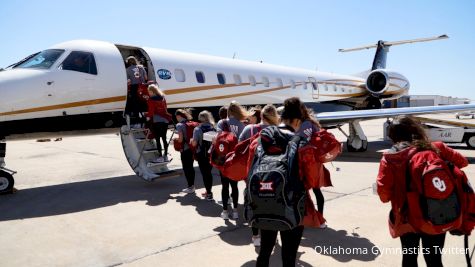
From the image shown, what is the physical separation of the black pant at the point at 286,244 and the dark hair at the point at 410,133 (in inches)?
40.5

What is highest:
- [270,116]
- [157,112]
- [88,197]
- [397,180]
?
[270,116]

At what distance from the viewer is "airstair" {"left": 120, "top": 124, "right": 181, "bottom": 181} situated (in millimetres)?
7790

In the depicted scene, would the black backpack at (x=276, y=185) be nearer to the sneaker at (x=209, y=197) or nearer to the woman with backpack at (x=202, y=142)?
the woman with backpack at (x=202, y=142)

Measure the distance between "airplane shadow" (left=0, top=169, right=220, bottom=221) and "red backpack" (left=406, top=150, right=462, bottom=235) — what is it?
371cm

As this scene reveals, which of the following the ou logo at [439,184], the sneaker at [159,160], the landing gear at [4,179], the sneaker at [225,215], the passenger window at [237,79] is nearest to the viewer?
the ou logo at [439,184]

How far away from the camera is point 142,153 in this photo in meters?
7.82

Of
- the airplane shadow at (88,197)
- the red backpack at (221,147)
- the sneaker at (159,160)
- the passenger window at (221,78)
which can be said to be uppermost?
the passenger window at (221,78)

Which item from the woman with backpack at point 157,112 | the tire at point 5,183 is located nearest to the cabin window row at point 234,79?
the woman with backpack at point 157,112

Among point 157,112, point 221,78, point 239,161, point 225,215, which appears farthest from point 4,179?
point 239,161

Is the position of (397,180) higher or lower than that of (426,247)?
higher

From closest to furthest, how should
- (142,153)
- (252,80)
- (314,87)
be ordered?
1. (142,153)
2. (252,80)
3. (314,87)

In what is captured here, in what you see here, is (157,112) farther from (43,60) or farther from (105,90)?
(43,60)

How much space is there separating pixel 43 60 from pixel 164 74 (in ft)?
8.93

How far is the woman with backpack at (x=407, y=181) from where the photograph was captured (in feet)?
8.45
